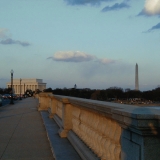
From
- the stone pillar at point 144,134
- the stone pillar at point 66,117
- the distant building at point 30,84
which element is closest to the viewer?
the stone pillar at point 144,134

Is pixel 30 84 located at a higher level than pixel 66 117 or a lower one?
higher

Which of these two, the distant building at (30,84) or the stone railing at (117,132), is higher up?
the distant building at (30,84)

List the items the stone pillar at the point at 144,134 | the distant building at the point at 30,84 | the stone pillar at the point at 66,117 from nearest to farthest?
the stone pillar at the point at 144,134 → the stone pillar at the point at 66,117 → the distant building at the point at 30,84

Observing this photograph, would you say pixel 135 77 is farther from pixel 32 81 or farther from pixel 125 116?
pixel 32 81

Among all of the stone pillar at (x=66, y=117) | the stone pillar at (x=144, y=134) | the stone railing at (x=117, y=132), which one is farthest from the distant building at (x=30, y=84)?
the stone pillar at (x=144, y=134)

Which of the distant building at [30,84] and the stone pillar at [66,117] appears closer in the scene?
the stone pillar at [66,117]

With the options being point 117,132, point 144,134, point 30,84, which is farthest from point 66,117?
point 30,84

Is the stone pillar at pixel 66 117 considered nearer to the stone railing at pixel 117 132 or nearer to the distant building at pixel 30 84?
the stone railing at pixel 117 132

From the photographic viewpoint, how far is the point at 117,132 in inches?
192

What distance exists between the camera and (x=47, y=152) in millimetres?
9141

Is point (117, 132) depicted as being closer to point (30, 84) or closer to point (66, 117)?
point (66, 117)

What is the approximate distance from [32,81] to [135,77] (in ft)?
377

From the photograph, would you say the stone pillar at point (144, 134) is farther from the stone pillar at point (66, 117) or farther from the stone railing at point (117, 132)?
the stone pillar at point (66, 117)

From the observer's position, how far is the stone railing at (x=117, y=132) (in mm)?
3369
